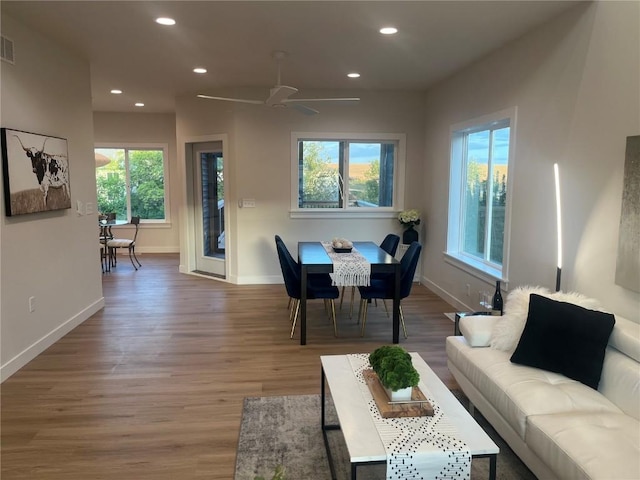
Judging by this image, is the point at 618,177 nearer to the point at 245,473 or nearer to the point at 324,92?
the point at 245,473

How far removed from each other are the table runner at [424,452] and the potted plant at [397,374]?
17 cm

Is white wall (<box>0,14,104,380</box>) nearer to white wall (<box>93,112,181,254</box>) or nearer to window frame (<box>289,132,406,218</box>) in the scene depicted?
window frame (<box>289,132,406,218</box>)

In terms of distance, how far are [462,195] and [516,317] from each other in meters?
3.00

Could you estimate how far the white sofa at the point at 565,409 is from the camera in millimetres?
1826

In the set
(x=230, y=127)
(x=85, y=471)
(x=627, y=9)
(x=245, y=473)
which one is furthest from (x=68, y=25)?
(x=627, y=9)

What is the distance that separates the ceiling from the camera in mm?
3324

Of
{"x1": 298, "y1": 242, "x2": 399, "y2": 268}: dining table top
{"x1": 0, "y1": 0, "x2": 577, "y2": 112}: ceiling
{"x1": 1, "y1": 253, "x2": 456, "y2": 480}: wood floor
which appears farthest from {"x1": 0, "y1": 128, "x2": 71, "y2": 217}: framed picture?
{"x1": 298, "y1": 242, "x2": 399, "y2": 268}: dining table top

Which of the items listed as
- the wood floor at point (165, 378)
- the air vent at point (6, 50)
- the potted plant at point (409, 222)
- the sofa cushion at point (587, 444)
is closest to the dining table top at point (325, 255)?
the wood floor at point (165, 378)

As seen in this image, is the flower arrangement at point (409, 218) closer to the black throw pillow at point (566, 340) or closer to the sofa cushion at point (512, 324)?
the sofa cushion at point (512, 324)

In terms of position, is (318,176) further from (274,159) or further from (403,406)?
(403,406)

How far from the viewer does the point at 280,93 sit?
4.23m

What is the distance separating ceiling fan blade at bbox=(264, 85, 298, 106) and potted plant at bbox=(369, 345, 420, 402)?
2.78 meters

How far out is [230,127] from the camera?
6359mm

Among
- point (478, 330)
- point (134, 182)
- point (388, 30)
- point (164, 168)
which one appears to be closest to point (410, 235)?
point (388, 30)
